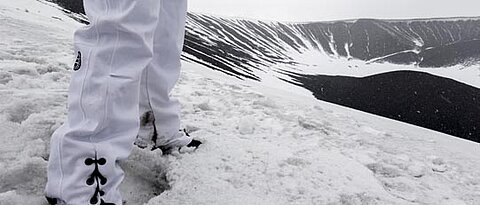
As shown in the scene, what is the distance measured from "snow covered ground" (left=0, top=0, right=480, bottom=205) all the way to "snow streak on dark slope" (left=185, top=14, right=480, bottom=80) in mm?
65610

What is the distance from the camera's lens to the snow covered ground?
1.59m

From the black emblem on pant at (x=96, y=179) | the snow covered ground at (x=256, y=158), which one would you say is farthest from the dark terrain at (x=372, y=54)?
the black emblem on pant at (x=96, y=179)

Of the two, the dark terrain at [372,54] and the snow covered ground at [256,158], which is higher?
the snow covered ground at [256,158]

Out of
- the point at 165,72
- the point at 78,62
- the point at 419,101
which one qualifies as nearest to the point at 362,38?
the point at 419,101

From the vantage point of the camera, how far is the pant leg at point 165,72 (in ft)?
5.57

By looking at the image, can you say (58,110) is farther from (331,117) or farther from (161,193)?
(331,117)

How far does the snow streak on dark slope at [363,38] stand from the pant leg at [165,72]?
66.7 m

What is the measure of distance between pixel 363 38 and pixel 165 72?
108385mm

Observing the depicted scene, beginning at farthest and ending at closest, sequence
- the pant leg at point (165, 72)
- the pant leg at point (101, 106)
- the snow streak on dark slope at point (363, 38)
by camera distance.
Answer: the snow streak on dark slope at point (363, 38)
the pant leg at point (165, 72)
the pant leg at point (101, 106)

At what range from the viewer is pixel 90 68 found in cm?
126

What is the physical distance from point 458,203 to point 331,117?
1.53 meters

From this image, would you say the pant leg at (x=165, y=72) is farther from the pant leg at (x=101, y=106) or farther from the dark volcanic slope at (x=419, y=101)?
the dark volcanic slope at (x=419, y=101)

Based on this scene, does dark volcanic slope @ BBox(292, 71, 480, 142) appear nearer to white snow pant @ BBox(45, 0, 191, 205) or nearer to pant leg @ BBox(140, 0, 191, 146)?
pant leg @ BBox(140, 0, 191, 146)

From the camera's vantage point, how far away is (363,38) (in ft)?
336
